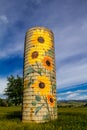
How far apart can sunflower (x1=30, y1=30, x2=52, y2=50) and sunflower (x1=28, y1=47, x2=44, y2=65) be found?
1.85ft

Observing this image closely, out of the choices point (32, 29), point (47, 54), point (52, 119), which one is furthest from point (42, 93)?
point (32, 29)

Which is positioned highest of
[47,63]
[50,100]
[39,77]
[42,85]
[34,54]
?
[34,54]

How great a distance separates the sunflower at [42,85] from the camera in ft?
53.1

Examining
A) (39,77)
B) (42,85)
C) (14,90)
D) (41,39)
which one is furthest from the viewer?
(14,90)

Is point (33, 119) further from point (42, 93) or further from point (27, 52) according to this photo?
point (27, 52)

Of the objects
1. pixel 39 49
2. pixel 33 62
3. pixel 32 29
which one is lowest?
pixel 33 62

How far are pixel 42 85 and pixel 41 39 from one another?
409 centimetres

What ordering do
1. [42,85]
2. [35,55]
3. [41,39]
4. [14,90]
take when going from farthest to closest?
[14,90] < [41,39] < [35,55] < [42,85]

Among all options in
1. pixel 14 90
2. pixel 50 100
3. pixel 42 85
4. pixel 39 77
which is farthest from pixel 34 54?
pixel 14 90

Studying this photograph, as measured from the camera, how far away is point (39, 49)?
17266 mm

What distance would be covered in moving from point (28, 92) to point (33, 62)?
99.2 inches

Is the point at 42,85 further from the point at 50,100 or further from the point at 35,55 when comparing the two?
the point at 35,55

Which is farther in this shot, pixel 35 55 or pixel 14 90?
pixel 14 90

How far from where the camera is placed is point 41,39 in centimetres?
1766
